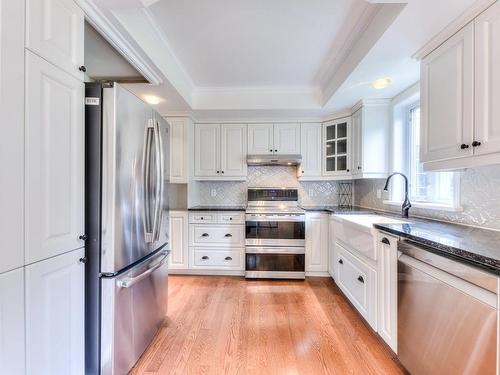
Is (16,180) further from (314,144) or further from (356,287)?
(314,144)

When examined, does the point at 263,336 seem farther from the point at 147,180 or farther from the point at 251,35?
the point at 251,35

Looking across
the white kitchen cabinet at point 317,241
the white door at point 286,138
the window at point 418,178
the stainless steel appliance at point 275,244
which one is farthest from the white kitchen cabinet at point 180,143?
the window at point 418,178

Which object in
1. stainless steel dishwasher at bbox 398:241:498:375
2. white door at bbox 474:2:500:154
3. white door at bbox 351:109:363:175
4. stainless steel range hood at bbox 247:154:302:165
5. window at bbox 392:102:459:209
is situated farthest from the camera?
stainless steel range hood at bbox 247:154:302:165

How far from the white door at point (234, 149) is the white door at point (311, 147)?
852mm

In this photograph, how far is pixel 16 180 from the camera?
89 centimetres

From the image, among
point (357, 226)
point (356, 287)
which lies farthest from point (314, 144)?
point (356, 287)

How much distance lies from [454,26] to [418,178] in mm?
1439

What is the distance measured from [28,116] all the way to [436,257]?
197 centimetres

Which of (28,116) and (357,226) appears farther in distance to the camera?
(357,226)

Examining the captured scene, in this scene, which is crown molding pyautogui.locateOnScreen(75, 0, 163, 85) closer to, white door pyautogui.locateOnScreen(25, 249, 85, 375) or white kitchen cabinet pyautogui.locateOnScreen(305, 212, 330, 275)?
white door pyautogui.locateOnScreen(25, 249, 85, 375)

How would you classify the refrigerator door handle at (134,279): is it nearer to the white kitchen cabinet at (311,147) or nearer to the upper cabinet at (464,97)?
the upper cabinet at (464,97)

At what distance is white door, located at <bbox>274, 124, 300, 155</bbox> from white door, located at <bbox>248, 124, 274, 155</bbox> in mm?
86

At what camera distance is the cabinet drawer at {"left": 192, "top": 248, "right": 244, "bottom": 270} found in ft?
10.5

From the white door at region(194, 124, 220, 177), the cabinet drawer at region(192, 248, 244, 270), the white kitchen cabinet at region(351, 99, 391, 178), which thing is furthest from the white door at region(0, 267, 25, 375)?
the white kitchen cabinet at region(351, 99, 391, 178)
